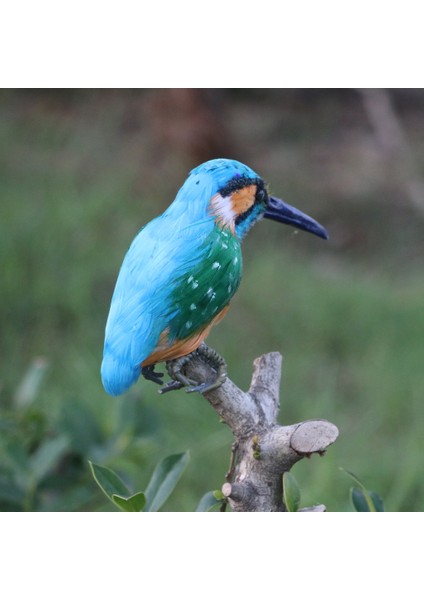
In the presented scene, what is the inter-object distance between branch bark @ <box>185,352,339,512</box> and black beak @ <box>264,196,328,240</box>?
0.67ft


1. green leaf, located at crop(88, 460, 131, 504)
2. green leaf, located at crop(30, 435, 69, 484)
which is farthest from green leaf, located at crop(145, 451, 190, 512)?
green leaf, located at crop(30, 435, 69, 484)

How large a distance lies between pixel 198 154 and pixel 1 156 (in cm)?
72

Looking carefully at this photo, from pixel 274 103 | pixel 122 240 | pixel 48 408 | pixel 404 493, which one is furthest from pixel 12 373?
pixel 274 103

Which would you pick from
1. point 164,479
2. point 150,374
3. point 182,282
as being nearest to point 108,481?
point 164,479

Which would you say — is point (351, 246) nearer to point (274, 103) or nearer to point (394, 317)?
point (394, 317)

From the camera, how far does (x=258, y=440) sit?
1.01 m

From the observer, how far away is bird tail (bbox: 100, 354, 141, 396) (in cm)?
92

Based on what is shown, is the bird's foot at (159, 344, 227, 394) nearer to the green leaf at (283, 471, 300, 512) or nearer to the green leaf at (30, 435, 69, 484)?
the green leaf at (283, 471, 300, 512)

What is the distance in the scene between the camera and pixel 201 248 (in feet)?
3.10

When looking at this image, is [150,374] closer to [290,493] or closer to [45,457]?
[290,493]

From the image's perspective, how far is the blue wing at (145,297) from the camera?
36.4 inches

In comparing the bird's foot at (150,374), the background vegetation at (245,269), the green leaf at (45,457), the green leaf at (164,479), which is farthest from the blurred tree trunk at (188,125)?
the bird's foot at (150,374)

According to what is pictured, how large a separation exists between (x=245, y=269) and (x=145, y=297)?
6.08ft

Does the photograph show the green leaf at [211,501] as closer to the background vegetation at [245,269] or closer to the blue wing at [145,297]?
the blue wing at [145,297]
